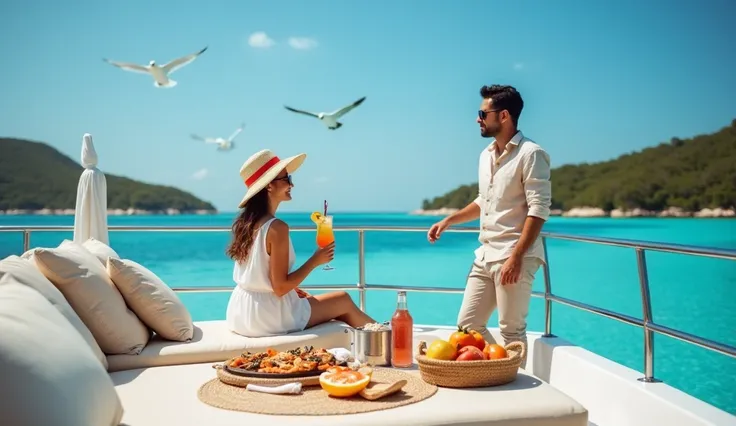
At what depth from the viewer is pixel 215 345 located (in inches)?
128

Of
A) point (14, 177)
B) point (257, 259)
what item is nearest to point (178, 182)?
point (14, 177)

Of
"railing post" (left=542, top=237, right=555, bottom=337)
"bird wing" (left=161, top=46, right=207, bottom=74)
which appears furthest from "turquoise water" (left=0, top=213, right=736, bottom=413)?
"bird wing" (left=161, top=46, right=207, bottom=74)

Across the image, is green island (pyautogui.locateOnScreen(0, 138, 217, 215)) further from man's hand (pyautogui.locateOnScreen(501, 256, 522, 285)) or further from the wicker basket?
the wicker basket

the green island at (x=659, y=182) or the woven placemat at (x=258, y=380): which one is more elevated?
the green island at (x=659, y=182)

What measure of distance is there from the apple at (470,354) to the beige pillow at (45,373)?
1074 millimetres

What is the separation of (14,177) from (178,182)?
11064 millimetres

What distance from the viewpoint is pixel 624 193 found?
4047 cm

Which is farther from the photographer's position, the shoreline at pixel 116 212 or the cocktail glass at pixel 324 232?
the shoreline at pixel 116 212

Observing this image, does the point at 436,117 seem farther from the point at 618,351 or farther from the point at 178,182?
the point at 618,351

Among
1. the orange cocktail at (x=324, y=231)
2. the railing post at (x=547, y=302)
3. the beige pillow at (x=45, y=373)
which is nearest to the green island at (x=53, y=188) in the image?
the orange cocktail at (x=324, y=231)

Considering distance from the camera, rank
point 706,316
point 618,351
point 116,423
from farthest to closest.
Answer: point 706,316
point 618,351
point 116,423

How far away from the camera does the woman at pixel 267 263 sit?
136 inches

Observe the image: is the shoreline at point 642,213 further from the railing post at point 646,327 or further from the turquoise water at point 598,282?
the railing post at point 646,327

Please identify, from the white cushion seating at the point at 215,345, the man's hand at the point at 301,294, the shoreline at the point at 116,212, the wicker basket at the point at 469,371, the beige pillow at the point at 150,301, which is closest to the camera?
the wicker basket at the point at 469,371
